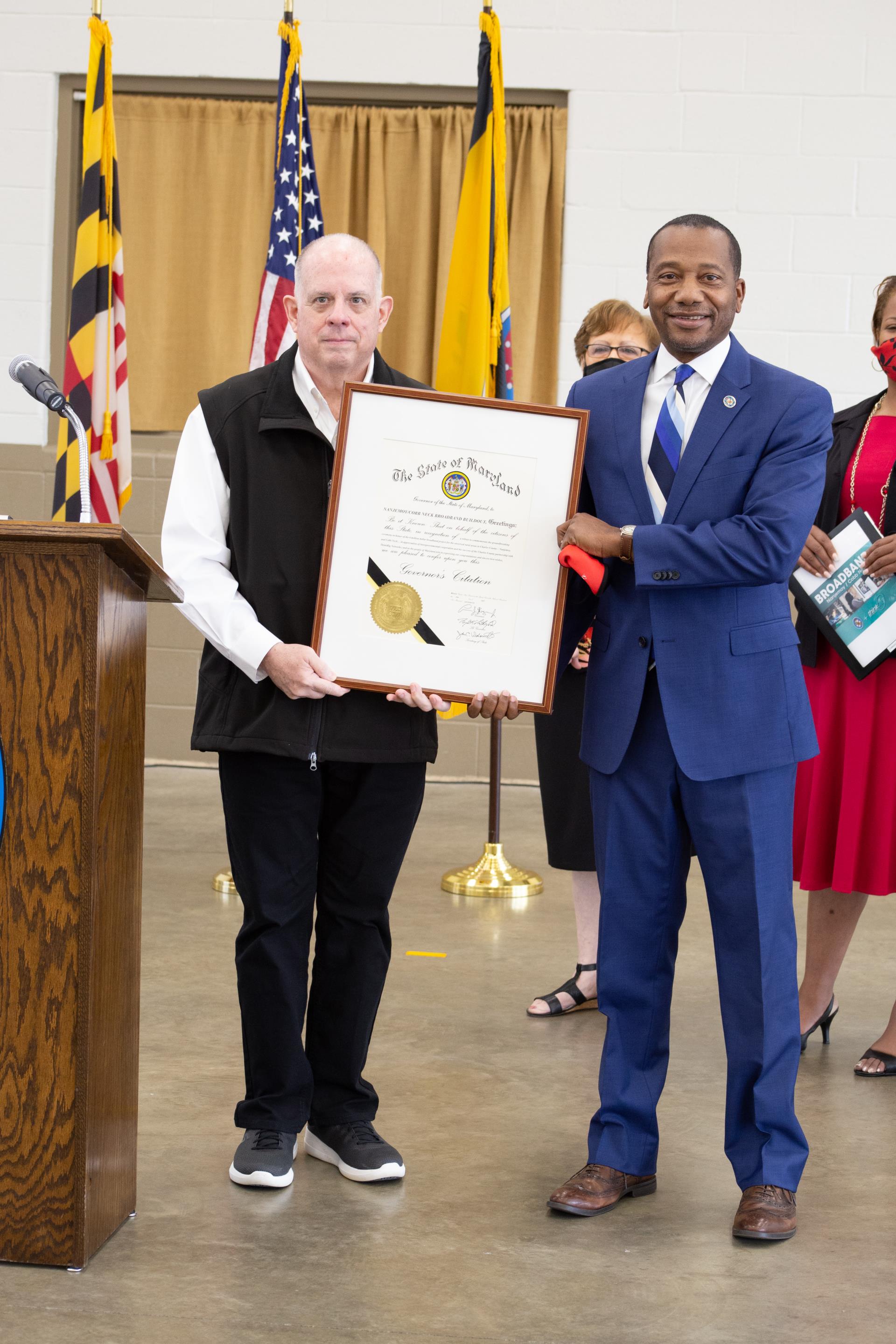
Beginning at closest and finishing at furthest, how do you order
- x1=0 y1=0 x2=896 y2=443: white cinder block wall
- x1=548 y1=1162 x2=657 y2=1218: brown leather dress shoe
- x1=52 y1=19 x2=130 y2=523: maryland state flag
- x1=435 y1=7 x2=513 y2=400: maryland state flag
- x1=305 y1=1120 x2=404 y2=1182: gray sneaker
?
1. x1=548 y1=1162 x2=657 y2=1218: brown leather dress shoe
2. x1=305 y1=1120 x2=404 y2=1182: gray sneaker
3. x1=435 y1=7 x2=513 y2=400: maryland state flag
4. x1=52 y1=19 x2=130 y2=523: maryland state flag
5. x1=0 y1=0 x2=896 y2=443: white cinder block wall

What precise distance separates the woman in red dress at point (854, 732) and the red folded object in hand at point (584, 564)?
0.85m

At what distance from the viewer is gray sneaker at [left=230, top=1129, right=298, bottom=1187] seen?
2236 millimetres

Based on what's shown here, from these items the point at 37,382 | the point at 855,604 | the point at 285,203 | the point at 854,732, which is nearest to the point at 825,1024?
the point at 854,732

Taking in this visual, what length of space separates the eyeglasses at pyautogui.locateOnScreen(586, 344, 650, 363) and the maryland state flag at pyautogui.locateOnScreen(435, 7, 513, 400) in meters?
1.25

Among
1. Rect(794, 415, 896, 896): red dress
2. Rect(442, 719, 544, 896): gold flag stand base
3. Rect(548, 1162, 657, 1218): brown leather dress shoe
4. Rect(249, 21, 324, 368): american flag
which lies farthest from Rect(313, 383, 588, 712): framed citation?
Rect(249, 21, 324, 368): american flag

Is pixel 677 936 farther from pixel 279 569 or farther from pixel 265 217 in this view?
pixel 265 217

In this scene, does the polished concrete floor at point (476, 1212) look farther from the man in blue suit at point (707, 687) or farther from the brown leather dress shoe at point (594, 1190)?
the man in blue suit at point (707, 687)

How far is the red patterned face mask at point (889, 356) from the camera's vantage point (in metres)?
2.74

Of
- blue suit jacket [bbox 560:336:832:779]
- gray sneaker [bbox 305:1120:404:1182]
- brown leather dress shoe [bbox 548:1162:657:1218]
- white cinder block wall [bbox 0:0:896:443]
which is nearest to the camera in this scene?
blue suit jacket [bbox 560:336:832:779]

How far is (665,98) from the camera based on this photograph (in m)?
6.13

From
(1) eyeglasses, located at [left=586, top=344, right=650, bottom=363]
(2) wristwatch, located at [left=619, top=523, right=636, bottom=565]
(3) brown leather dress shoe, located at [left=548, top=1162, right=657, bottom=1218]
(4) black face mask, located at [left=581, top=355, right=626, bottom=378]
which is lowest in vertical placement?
(3) brown leather dress shoe, located at [left=548, top=1162, right=657, bottom=1218]

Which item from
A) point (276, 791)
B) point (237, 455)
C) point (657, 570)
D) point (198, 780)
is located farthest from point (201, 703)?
point (198, 780)

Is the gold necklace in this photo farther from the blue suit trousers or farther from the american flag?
the american flag
